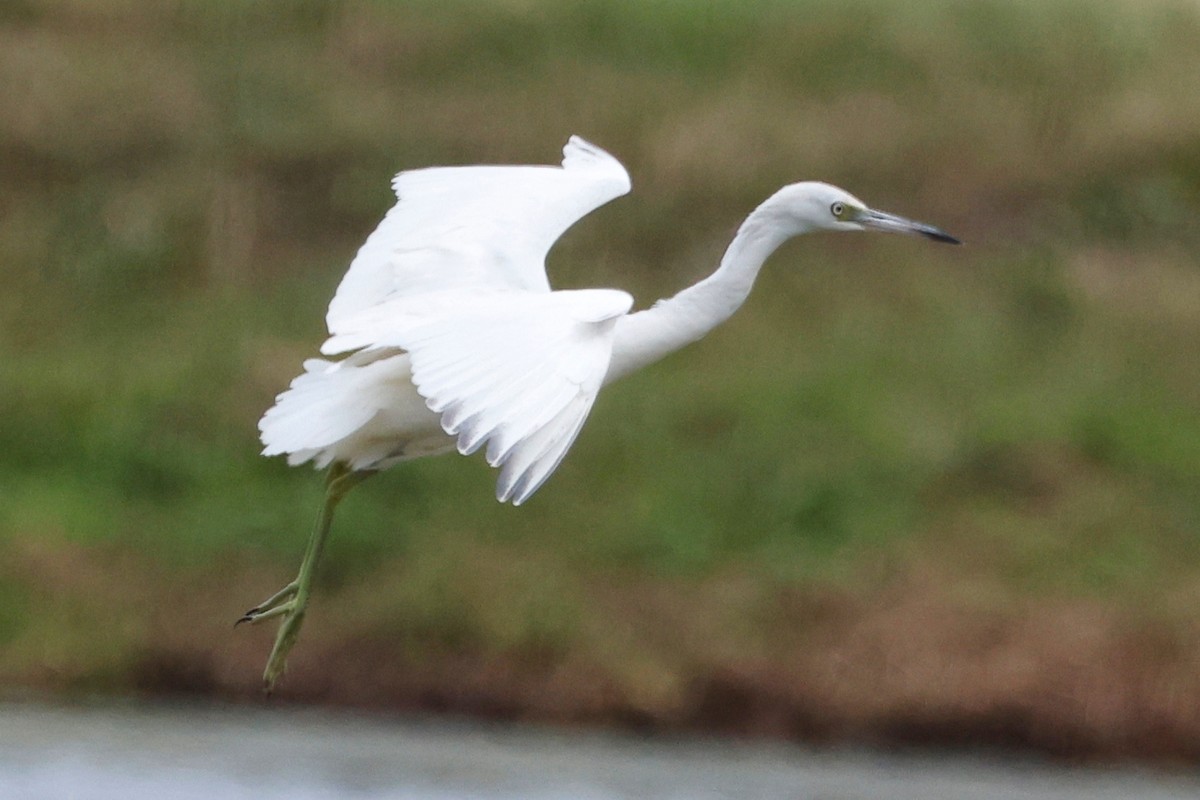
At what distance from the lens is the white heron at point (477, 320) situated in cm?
622

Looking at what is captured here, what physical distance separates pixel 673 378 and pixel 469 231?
18.4ft

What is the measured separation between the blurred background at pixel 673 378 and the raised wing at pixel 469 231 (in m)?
3.33

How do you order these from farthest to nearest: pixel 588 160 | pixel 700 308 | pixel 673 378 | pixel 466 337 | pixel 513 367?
pixel 673 378 → pixel 588 160 → pixel 700 308 → pixel 466 337 → pixel 513 367

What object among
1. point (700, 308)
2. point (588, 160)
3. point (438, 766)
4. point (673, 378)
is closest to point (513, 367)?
point (700, 308)

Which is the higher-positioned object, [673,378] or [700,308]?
[673,378]

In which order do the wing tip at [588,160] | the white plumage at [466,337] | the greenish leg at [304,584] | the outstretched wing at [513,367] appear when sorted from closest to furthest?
the outstretched wing at [513,367]
the white plumage at [466,337]
the greenish leg at [304,584]
the wing tip at [588,160]

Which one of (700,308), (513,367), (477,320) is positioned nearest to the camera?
(513,367)

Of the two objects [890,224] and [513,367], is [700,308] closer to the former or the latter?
[890,224]

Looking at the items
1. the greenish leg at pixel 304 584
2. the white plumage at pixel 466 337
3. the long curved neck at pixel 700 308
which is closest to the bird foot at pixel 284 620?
the greenish leg at pixel 304 584

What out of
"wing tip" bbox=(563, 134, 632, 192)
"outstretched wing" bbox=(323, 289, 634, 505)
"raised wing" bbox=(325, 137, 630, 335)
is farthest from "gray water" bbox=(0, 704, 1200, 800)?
"outstretched wing" bbox=(323, 289, 634, 505)

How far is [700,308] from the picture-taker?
7.42 metres

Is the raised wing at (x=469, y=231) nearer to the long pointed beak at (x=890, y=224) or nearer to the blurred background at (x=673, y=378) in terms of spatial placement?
the long pointed beak at (x=890, y=224)

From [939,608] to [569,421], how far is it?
17.4 feet

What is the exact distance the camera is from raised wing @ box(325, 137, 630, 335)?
7.44 meters
